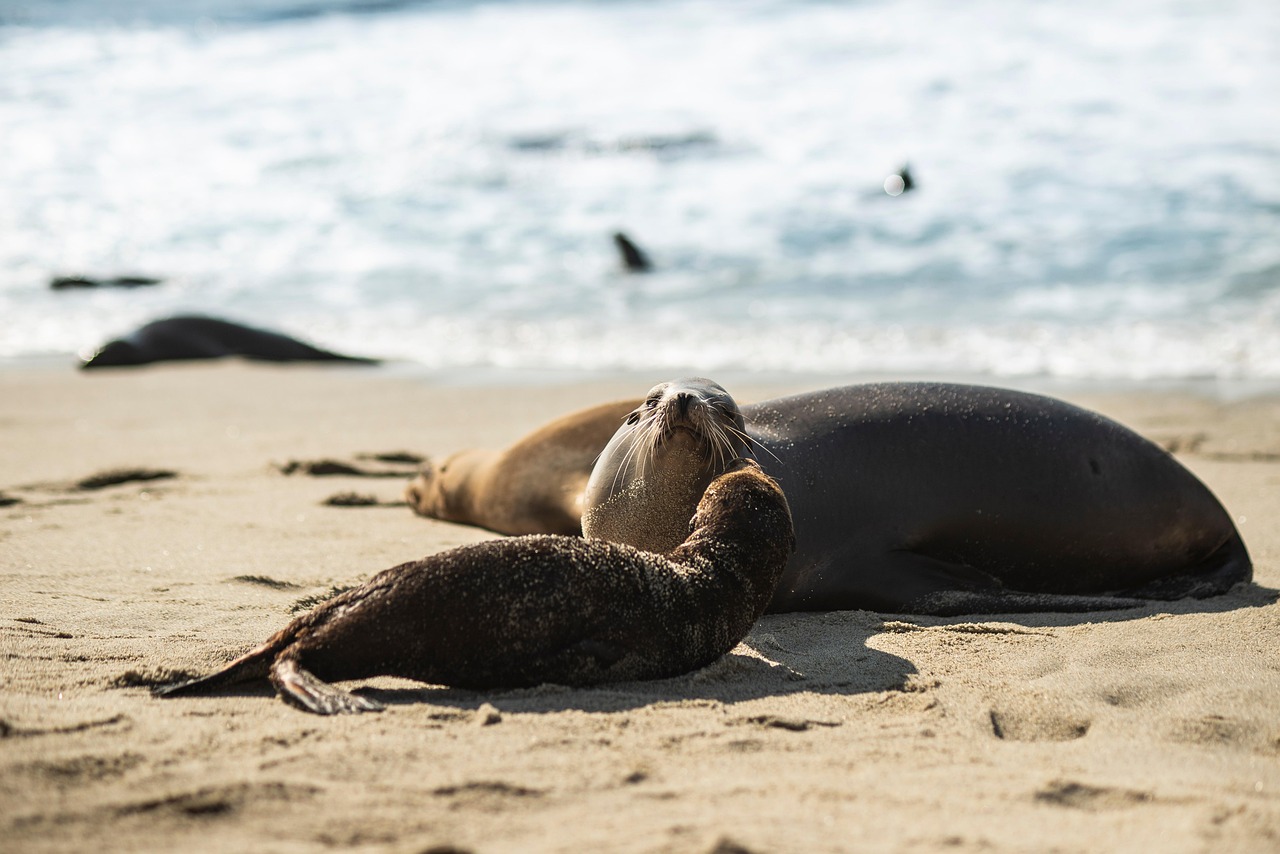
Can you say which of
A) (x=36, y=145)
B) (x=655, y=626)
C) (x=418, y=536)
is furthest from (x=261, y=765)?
(x=36, y=145)

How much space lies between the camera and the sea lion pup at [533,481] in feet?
15.6

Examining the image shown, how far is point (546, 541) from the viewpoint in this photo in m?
2.95

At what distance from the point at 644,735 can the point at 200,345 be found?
8.58 metres

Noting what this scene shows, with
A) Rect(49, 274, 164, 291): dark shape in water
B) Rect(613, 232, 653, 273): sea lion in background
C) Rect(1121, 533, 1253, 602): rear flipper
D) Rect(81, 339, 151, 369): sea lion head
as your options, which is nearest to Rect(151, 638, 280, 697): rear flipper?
Rect(1121, 533, 1253, 602): rear flipper

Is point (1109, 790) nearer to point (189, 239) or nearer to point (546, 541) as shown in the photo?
point (546, 541)

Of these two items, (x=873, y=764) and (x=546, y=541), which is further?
(x=546, y=541)

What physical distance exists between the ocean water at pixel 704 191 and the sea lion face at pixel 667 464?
5.15 meters

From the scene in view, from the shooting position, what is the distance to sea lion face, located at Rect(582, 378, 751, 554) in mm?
3479

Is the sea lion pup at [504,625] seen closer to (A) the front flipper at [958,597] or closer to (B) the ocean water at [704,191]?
(A) the front flipper at [958,597]

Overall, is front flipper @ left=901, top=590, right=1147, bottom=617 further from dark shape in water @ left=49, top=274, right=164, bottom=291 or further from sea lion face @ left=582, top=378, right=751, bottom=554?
dark shape in water @ left=49, top=274, right=164, bottom=291

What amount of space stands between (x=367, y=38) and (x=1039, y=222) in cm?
2042

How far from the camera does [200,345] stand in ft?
33.8

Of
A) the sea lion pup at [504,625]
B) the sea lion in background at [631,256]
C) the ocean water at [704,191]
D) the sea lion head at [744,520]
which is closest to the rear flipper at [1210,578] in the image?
the sea lion head at [744,520]

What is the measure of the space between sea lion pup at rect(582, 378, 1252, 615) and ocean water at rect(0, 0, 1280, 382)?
394 centimetres
